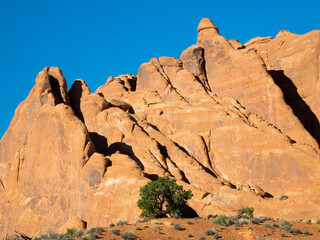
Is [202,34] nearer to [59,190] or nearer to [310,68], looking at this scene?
[310,68]

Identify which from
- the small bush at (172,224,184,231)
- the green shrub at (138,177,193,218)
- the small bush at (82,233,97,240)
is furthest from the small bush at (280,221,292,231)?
the small bush at (82,233,97,240)

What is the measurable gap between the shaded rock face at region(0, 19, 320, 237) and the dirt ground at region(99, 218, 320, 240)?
53.7 ft

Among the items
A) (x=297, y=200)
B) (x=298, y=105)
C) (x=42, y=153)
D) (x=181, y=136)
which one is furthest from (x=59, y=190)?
(x=298, y=105)

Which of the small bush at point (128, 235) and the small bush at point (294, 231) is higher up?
the small bush at point (128, 235)

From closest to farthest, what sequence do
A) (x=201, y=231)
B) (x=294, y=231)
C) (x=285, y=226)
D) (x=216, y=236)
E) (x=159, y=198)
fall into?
1. (x=216, y=236)
2. (x=201, y=231)
3. (x=294, y=231)
4. (x=285, y=226)
5. (x=159, y=198)

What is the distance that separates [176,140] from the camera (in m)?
72.1

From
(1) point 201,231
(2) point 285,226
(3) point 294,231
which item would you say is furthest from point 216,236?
(2) point 285,226

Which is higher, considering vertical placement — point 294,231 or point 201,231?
point 201,231

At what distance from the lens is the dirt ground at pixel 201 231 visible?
28.9 m

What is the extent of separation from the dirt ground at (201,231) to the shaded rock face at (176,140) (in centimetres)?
1638

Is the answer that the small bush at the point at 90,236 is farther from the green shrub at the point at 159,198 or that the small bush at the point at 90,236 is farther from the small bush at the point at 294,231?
the small bush at the point at 294,231

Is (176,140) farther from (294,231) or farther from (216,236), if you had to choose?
(216,236)

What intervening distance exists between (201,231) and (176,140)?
136 feet

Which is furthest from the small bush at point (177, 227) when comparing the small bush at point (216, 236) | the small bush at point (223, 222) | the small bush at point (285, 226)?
the small bush at point (285, 226)
